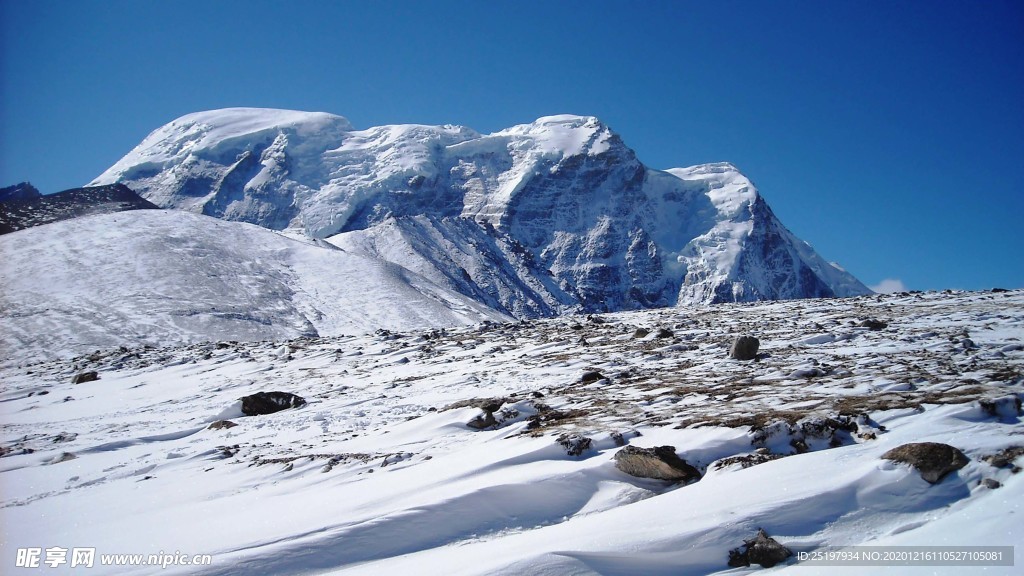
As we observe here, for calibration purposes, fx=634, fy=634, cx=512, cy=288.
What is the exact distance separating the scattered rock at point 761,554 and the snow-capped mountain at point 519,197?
132223 mm

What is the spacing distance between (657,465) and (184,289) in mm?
50478

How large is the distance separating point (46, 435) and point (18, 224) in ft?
244

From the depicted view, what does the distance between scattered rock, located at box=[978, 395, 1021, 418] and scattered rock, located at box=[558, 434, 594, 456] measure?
378cm

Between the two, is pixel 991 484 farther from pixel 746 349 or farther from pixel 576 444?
pixel 746 349

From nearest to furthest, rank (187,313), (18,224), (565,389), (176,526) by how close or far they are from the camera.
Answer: (176,526) → (565,389) → (187,313) → (18,224)

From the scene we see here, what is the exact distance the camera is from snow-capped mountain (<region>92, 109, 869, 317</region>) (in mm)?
159125

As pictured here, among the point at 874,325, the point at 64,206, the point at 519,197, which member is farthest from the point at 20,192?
the point at 874,325

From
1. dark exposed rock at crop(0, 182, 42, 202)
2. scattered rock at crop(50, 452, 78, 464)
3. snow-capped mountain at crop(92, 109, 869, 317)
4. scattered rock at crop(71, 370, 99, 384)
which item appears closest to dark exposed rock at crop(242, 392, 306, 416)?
scattered rock at crop(50, 452, 78, 464)

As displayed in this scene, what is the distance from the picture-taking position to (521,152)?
193 m

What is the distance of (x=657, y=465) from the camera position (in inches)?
234

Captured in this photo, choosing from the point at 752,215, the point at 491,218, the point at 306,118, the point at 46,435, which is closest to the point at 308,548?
the point at 46,435

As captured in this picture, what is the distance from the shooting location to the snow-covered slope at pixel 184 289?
39969mm

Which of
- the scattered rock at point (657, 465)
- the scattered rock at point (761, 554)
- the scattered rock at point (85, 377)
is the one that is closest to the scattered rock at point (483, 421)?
the scattered rock at point (657, 465)

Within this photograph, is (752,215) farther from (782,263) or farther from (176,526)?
(176,526)
